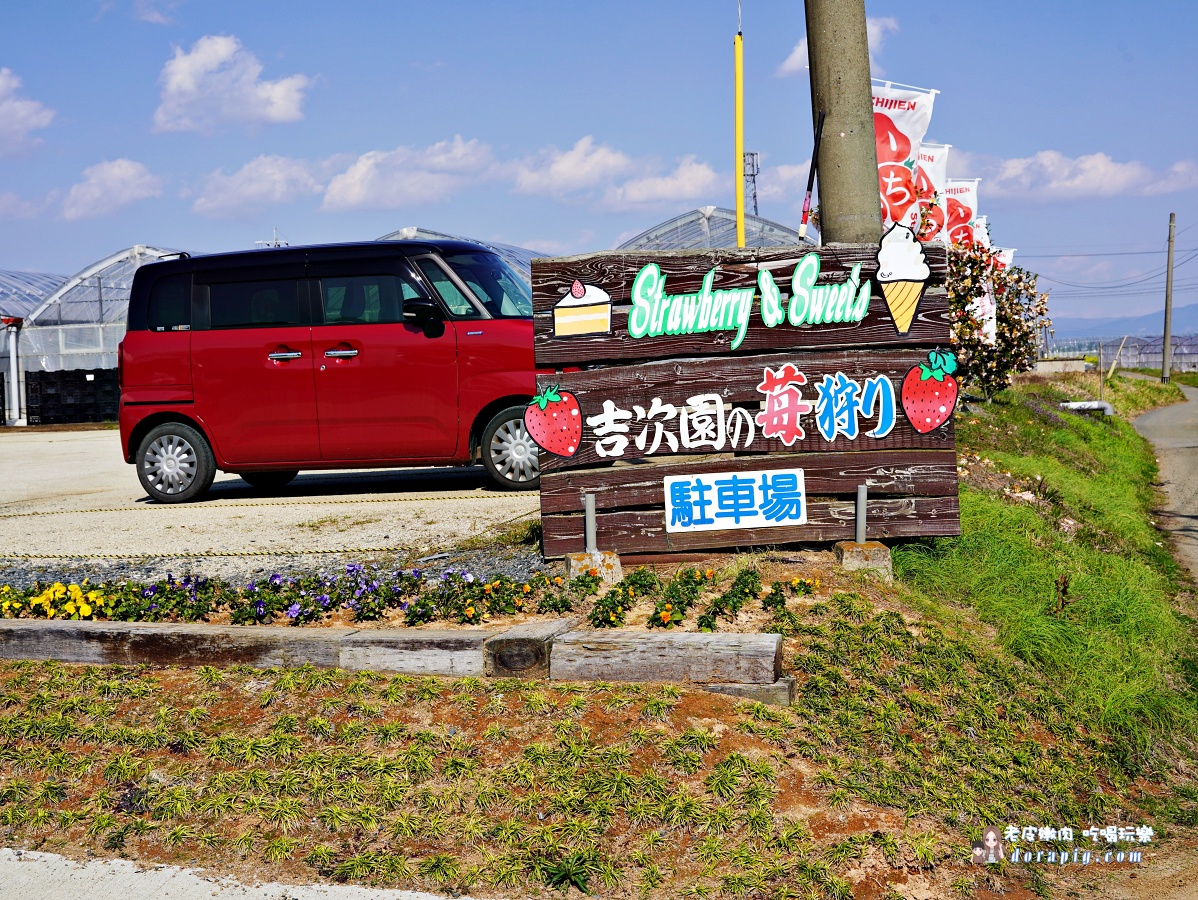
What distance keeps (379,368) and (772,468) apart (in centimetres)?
405

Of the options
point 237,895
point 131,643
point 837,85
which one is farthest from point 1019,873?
point 837,85

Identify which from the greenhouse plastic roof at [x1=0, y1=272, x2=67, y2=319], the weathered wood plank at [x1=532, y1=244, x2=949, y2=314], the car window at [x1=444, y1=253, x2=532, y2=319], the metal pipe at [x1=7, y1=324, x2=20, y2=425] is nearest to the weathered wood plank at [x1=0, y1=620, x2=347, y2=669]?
the weathered wood plank at [x1=532, y1=244, x2=949, y2=314]

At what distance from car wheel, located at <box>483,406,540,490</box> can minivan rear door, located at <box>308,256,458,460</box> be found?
1.04 feet

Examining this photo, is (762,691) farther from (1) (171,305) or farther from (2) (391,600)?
(1) (171,305)

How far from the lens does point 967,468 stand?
34.7 ft

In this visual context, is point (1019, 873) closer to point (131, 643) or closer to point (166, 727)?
point (166, 727)

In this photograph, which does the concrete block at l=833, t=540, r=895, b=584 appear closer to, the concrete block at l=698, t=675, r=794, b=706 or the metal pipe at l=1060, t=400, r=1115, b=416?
the concrete block at l=698, t=675, r=794, b=706

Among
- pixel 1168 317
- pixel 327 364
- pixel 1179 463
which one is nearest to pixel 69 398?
pixel 327 364

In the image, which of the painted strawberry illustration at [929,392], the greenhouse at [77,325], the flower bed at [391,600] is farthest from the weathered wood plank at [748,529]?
the greenhouse at [77,325]

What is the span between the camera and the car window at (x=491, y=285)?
30.3 ft

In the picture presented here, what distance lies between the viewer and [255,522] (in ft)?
27.5

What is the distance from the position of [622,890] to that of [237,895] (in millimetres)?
1215

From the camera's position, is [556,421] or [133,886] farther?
[556,421]

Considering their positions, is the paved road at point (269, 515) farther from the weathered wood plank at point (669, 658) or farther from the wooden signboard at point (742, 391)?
the weathered wood plank at point (669, 658)
